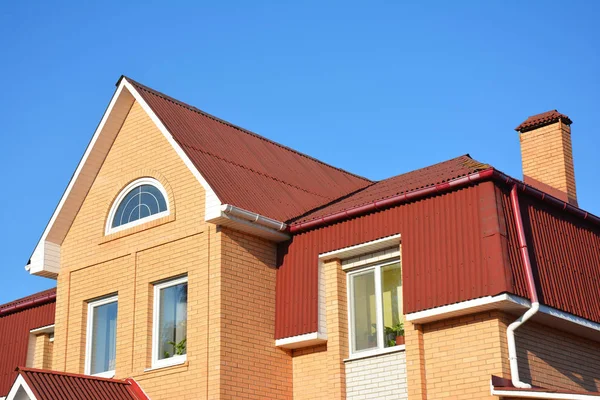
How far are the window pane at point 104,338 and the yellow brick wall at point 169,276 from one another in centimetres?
23

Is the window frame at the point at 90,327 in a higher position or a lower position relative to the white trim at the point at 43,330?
lower

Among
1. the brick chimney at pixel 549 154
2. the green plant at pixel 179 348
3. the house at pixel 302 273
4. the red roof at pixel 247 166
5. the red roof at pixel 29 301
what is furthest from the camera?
Result: the red roof at pixel 29 301

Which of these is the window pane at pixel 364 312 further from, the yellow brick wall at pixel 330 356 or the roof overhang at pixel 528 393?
the roof overhang at pixel 528 393

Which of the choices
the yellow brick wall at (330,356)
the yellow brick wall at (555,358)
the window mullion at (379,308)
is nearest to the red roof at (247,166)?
the yellow brick wall at (330,356)

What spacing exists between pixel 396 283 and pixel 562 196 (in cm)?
448

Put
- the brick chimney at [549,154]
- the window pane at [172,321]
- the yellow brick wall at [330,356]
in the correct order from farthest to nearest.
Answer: the brick chimney at [549,154] < the window pane at [172,321] < the yellow brick wall at [330,356]

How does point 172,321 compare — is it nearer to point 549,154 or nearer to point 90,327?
point 90,327

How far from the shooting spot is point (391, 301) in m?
15.9

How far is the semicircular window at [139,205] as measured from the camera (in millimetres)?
17500

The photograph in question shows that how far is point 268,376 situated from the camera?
16.0 meters

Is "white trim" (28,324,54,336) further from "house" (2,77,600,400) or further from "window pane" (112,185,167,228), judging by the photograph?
"window pane" (112,185,167,228)

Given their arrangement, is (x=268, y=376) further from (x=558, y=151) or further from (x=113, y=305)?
(x=558, y=151)

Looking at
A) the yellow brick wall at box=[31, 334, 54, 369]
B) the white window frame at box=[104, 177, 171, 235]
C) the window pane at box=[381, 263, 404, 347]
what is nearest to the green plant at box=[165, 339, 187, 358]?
the white window frame at box=[104, 177, 171, 235]

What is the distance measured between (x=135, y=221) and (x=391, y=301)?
535 cm
